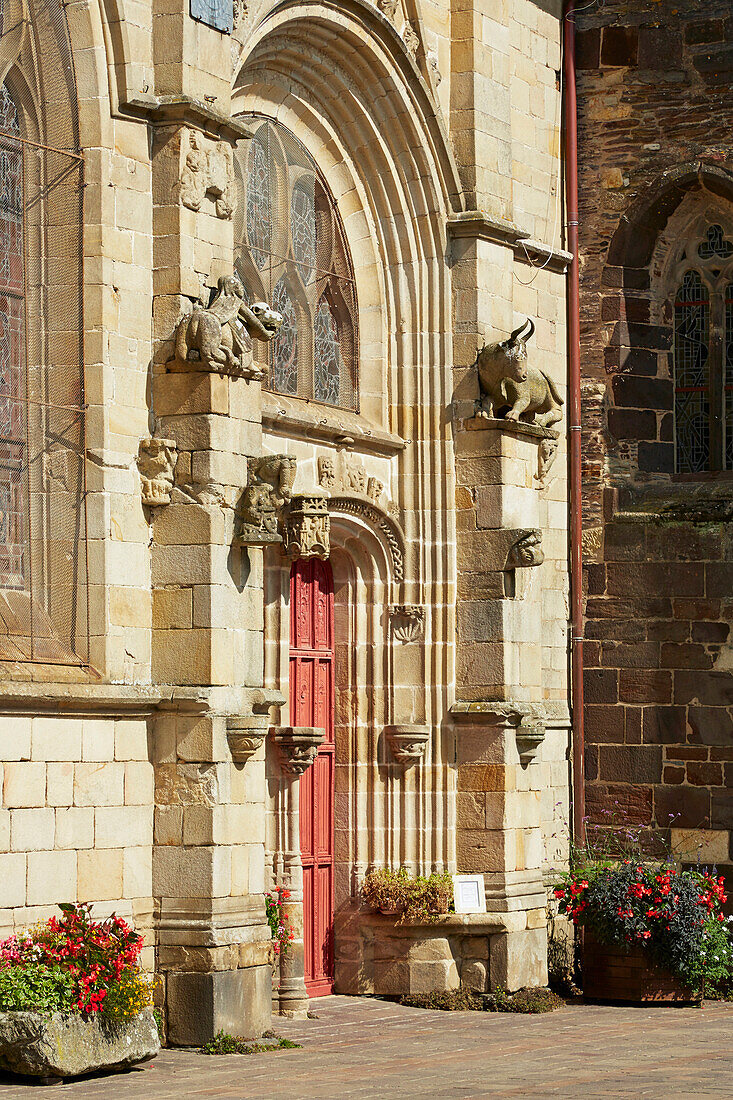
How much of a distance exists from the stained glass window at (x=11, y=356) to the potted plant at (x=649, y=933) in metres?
5.13

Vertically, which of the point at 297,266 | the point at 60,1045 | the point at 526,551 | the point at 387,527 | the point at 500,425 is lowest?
the point at 60,1045

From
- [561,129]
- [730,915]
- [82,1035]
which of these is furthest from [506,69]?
[82,1035]

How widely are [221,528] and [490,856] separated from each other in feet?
12.2

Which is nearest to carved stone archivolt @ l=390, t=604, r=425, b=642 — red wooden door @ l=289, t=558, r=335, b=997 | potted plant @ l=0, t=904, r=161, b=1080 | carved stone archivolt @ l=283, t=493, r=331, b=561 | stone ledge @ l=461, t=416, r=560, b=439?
red wooden door @ l=289, t=558, r=335, b=997

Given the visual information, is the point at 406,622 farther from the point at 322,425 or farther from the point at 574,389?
the point at 574,389

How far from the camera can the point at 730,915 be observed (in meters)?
14.8

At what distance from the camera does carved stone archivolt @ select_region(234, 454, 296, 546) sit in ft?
35.7

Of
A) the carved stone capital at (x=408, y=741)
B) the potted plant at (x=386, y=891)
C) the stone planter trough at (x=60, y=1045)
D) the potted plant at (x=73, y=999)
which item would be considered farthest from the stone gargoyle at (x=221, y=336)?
the potted plant at (x=386, y=891)

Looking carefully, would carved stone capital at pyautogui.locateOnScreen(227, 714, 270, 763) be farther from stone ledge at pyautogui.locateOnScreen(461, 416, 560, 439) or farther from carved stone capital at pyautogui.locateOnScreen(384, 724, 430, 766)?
stone ledge at pyautogui.locateOnScreen(461, 416, 560, 439)

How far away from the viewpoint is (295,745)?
A: 40.3ft

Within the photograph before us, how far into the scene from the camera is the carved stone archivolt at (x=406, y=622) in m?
13.5

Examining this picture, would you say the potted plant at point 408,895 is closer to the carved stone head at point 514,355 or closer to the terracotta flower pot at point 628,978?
the terracotta flower pot at point 628,978

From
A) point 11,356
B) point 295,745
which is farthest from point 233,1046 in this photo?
point 11,356

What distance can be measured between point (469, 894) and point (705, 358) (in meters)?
5.15
